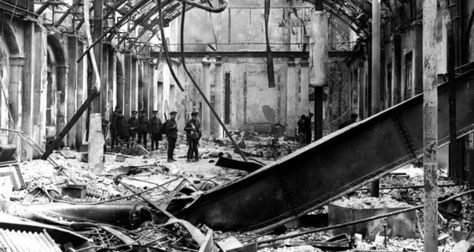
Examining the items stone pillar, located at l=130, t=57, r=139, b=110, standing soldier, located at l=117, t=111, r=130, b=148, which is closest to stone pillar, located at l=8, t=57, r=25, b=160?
standing soldier, located at l=117, t=111, r=130, b=148

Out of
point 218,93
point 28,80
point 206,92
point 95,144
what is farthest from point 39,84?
point 206,92

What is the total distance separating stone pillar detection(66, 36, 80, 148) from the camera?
23312 mm

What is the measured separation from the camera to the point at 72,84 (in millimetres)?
23719

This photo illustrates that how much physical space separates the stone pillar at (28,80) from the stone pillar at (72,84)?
395 cm

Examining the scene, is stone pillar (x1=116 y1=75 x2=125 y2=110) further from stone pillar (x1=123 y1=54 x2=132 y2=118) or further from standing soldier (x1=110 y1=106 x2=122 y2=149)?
standing soldier (x1=110 y1=106 x2=122 y2=149)

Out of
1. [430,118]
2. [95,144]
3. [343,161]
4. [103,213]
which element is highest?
[430,118]

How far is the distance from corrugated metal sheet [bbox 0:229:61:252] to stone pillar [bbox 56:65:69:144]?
1770 cm

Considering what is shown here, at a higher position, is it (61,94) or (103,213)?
(61,94)

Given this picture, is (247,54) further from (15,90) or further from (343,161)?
(343,161)

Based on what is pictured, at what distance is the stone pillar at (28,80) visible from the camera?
1897 cm

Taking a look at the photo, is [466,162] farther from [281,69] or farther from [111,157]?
[281,69]

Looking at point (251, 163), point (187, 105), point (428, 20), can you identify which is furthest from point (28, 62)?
point (187, 105)

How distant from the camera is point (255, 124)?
4259 cm

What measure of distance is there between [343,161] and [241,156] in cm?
492
